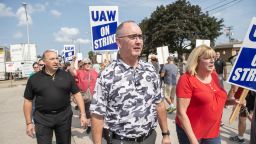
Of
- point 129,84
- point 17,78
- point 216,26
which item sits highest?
point 216,26

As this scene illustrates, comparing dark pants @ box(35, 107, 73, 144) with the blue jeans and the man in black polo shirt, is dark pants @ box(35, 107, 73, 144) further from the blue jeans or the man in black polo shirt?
the blue jeans

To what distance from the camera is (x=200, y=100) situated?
10.9 ft

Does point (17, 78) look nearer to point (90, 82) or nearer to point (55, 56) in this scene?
point (90, 82)

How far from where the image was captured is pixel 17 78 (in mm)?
40844

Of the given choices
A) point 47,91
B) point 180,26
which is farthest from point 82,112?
point 180,26

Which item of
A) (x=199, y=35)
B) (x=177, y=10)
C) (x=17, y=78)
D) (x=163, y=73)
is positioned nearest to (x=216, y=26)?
(x=199, y=35)

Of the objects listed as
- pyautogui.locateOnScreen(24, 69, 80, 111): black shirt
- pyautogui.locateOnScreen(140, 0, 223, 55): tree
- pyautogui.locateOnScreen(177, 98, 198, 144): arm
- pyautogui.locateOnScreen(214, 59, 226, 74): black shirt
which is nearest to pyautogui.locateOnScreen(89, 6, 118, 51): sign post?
pyautogui.locateOnScreen(24, 69, 80, 111): black shirt

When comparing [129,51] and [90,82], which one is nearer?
[129,51]

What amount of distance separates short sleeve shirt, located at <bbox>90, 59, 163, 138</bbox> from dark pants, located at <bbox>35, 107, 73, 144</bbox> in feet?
6.06

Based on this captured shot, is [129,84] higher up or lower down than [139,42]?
lower down

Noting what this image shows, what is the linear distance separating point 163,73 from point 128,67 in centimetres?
797

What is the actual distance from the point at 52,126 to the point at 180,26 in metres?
44.8

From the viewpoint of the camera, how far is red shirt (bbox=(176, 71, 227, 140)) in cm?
332

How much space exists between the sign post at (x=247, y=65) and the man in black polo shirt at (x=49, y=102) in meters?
2.30
